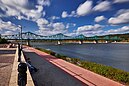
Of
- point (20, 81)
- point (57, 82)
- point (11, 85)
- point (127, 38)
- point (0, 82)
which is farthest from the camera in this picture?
point (127, 38)

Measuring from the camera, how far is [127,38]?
623 feet

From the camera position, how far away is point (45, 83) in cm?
1016

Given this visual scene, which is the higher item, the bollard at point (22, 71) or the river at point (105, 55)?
the bollard at point (22, 71)

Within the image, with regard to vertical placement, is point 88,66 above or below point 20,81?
below

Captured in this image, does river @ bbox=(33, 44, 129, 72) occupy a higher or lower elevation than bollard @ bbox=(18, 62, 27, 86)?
lower

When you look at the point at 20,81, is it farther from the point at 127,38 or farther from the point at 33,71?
the point at 127,38

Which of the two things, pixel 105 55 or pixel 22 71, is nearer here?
pixel 22 71

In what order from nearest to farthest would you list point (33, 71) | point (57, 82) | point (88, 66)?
1. point (57, 82)
2. point (33, 71)
3. point (88, 66)

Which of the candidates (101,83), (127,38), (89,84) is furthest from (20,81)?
(127,38)

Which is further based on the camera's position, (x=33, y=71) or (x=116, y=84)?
(x=33, y=71)

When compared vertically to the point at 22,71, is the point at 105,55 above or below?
below

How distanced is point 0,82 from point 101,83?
5745 millimetres

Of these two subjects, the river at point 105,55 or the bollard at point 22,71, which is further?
the river at point 105,55

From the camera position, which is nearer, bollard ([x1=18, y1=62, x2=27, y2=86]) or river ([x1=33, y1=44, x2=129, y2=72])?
bollard ([x1=18, y1=62, x2=27, y2=86])
